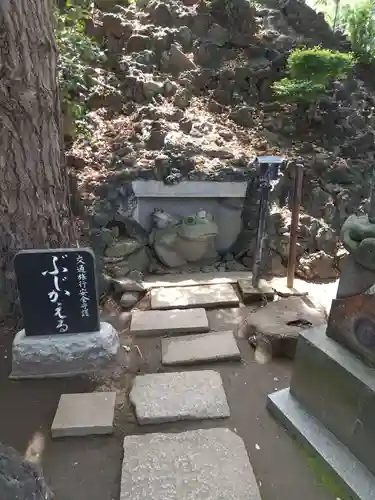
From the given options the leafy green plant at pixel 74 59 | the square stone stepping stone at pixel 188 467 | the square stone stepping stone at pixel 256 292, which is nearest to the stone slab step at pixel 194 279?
the square stone stepping stone at pixel 256 292

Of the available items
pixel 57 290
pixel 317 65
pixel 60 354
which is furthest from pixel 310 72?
pixel 60 354

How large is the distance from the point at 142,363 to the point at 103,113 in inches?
179

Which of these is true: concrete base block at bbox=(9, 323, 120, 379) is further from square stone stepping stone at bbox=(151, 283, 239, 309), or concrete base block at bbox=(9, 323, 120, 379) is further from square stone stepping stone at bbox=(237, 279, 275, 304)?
square stone stepping stone at bbox=(237, 279, 275, 304)

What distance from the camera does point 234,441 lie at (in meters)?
2.50

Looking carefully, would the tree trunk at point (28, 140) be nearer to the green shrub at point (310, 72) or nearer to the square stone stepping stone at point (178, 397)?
the square stone stepping stone at point (178, 397)

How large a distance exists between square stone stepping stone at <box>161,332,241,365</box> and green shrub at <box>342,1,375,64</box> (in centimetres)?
746

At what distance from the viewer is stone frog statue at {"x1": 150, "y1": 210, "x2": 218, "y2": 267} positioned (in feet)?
16.2

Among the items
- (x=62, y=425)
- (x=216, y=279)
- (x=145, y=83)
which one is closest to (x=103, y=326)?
(x=62, y=425)

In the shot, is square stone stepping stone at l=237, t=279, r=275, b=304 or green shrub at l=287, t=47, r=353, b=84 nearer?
square stone stepping stone at l=237, t=279, r=275, b=304

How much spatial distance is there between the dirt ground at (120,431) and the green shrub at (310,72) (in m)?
4.74

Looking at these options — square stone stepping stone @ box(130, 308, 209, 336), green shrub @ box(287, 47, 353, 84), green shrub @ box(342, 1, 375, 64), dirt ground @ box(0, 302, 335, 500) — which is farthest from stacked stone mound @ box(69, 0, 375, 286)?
dirt ground @ box(0, 302, 335, 500)

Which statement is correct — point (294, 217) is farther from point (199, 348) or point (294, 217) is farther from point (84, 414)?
point (84, 414)

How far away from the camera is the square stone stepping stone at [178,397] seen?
107 inches

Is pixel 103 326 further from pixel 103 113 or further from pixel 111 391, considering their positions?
pixel 103 113
